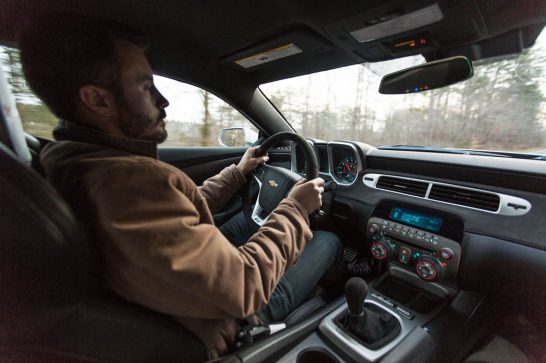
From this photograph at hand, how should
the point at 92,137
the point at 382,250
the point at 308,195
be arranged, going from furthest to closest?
1. the point at 382,250
2. the point at 308,195
3. the point at 92,137

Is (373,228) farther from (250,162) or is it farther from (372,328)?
(250,162)

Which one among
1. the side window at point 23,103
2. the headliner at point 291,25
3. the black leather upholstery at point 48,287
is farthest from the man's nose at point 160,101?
the headliner at point 291,25

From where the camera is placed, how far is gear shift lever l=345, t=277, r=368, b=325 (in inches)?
50.4

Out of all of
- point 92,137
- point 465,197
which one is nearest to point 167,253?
point 92,137

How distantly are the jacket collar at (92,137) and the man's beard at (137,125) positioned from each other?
5 centimetres

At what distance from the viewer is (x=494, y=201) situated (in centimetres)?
137

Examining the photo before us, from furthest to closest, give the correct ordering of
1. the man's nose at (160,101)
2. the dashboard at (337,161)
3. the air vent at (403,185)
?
the dashboard at (337,161)
the air vent at (403,185)
the man's nose at (160,101)

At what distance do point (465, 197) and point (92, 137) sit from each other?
1.74m

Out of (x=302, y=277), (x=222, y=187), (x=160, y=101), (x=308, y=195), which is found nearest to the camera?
(x=160, y=101)

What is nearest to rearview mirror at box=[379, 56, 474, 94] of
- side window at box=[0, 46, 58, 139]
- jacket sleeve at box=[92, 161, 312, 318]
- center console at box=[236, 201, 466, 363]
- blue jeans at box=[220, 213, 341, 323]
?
center console at box=[236, 201, 466, 363]

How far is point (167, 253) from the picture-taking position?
0.70 meters

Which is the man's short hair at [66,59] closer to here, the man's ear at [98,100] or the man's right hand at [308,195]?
the man's ear at [98,100]

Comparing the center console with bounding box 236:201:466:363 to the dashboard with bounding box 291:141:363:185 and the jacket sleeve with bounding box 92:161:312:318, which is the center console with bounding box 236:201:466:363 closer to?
the dashboard with bounding box 291:141:363:185

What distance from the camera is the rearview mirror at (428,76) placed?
146cm
